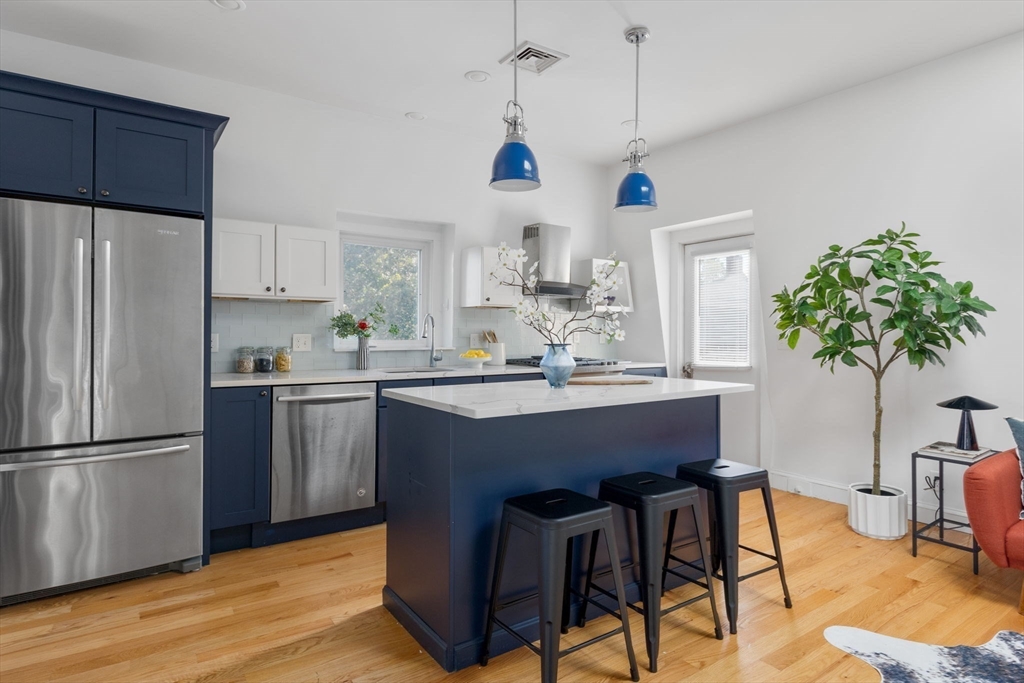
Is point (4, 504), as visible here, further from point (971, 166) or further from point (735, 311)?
point (971, 166)

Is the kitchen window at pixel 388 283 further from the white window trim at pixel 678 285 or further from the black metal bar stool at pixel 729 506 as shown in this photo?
the black metal bar stool at pixel 729 506

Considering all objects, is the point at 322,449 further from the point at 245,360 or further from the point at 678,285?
the point at 678,285

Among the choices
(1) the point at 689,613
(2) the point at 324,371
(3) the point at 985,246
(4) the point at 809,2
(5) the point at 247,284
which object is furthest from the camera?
(2) the point at 324,371

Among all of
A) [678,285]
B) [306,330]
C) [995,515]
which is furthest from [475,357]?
[995,515]

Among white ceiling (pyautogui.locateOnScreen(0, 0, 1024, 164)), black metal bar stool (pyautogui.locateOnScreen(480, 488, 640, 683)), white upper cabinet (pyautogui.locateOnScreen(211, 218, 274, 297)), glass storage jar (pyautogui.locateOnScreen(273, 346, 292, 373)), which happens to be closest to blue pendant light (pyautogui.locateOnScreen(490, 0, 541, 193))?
white ceiling (pyautogui.locateOnScreen(0, 0, 1024, 164))

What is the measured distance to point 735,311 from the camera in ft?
16.6

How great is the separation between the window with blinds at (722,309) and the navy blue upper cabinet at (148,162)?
13.5ft

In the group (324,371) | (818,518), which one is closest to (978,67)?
(818,518)

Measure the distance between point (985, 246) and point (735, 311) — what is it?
189cm

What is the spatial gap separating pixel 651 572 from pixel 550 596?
1.59ft

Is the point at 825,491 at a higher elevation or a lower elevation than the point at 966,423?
lower

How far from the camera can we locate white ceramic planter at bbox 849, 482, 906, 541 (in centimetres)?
341

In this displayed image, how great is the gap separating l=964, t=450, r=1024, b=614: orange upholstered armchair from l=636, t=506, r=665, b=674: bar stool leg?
5.06 ft

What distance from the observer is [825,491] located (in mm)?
4172
